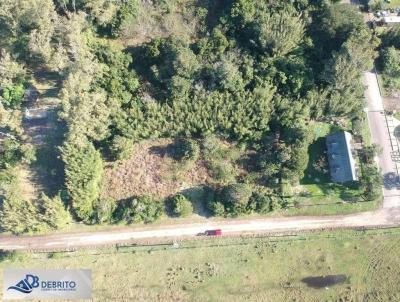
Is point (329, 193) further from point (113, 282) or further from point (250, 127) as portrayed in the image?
point (113, 282)

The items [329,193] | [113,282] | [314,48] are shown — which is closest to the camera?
[113,282]

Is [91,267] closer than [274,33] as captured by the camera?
Yes

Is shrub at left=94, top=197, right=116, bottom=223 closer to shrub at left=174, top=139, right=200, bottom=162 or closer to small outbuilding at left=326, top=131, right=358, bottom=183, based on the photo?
shrub at left=174, top=139, right=200, bottom=162

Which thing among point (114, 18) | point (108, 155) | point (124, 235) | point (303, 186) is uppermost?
point (114, 18)

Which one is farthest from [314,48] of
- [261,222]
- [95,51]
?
[95,51]

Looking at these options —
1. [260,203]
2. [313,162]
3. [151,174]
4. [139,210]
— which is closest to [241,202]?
[260,203]

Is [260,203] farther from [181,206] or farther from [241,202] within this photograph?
[181,206]

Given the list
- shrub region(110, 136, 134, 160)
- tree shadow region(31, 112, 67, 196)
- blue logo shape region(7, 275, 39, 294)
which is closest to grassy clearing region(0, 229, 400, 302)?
blue logo shape region(7, 275, 39, 294)

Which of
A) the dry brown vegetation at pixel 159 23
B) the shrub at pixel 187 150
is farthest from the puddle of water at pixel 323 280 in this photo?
the dry brown vegetation at pixel 159 23
